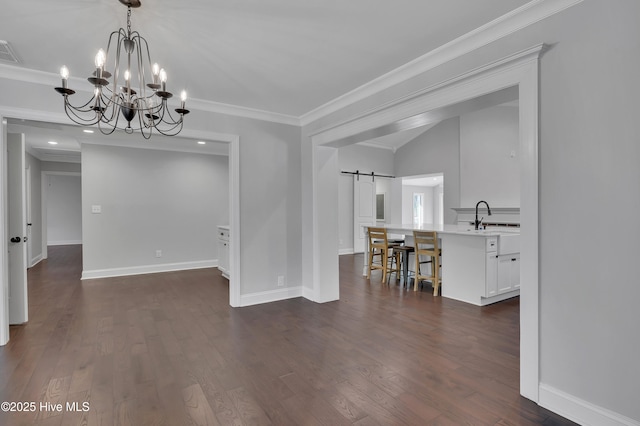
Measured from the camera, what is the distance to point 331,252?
14.7 feet

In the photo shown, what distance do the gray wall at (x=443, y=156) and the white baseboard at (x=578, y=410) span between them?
6.21 m

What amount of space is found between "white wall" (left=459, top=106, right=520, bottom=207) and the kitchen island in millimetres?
3341

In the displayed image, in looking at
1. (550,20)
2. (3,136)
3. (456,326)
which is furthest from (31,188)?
(550,20)

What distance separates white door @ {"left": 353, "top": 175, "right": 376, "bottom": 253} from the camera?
8964mm

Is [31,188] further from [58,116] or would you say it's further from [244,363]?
[244,363]

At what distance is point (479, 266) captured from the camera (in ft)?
13.7

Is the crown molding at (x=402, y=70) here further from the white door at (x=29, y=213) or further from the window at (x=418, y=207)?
the window at (x=418, y=207)

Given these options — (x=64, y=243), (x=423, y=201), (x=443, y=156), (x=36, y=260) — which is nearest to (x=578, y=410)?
(x=443, y=156)

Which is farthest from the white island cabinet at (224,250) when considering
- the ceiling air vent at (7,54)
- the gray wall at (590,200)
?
the gray wall at (590,200)

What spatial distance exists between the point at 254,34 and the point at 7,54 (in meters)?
2.06

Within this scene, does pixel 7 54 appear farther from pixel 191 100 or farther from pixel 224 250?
pixel 224 250

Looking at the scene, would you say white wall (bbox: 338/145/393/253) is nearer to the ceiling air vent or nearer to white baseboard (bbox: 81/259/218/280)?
white baseboard (bbox: 81/259/218/280)

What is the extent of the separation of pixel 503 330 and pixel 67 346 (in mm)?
4152

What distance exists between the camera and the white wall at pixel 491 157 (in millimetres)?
7336
